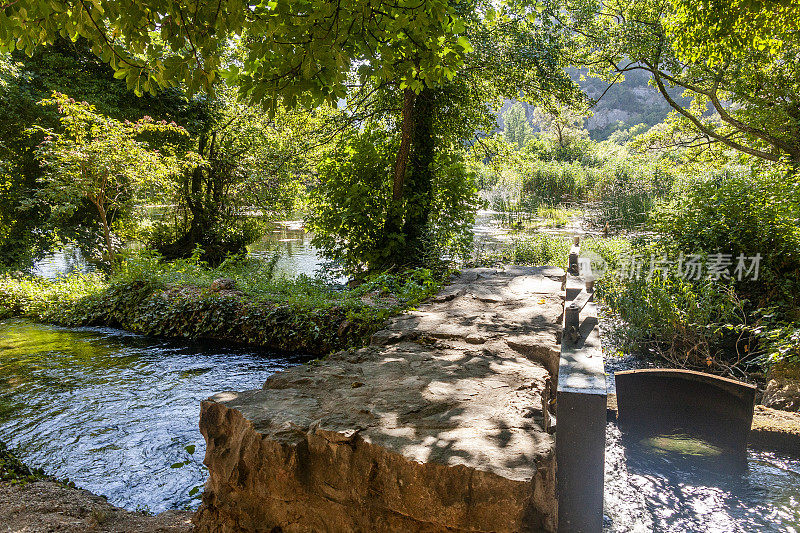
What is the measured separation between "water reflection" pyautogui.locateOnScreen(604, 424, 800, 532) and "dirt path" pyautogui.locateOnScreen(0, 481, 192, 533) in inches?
124

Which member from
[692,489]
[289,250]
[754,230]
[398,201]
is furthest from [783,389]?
[289,250]

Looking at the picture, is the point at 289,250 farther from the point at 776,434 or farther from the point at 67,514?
the point at 776,434

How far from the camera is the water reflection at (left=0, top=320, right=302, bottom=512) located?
4.12 metres

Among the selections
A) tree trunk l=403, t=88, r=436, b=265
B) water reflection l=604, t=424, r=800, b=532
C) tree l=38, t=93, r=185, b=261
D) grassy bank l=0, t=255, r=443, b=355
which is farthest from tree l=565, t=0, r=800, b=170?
tree l=38, t=93, r=185, b=261

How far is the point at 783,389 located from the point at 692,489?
2248mm

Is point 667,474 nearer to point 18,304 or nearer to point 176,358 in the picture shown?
point 176,358

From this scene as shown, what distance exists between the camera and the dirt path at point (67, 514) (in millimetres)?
3051

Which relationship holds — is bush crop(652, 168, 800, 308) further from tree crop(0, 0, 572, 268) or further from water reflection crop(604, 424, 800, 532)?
tree crop(0, 0, 572, 268)

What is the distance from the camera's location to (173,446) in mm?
4547

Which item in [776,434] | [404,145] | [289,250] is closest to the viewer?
[776,434]

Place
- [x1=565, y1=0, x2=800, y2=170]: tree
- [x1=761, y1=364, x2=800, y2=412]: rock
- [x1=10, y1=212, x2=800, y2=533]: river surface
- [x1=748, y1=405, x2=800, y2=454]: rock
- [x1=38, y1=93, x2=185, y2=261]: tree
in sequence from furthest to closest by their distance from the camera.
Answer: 1. [x1=38, y1=93, x2=185, y2=261]: tree
2. [x1=565, y1=0, x2=800, y2=170]: tree
3. [x1=761, y1=364, x2=800, y2=412]: rock
4. [x1=748, y1=405, x2=800, y2=454]: rock
5. [x1=10, y1=212, x2=800, y2=533]: river surface

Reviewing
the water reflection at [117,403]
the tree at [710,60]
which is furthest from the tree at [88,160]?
the tree at [710,60]

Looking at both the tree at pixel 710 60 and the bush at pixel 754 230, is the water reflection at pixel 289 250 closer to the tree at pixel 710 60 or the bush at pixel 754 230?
the bush at pixel 754 230

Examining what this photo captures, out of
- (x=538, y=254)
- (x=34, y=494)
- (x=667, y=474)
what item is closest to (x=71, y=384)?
(x=34, y=494)
